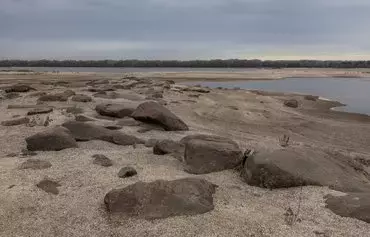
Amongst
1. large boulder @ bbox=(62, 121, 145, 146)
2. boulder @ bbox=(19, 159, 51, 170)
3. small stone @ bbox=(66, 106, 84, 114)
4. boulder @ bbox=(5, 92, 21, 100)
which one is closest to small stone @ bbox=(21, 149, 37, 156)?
boulder @ bbox=(19, 159, 51, 170)

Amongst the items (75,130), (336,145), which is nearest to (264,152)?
(75,130)

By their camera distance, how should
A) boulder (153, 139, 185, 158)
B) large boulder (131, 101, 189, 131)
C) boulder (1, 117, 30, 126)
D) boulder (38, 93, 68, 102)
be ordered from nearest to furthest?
boulder (153, 139, 185, 158) < large boulder (131, 101, 189, 131) < boulder (1, 117, 30, 126) < boulder (38, 93, 68, 102)

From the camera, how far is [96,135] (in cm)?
1430

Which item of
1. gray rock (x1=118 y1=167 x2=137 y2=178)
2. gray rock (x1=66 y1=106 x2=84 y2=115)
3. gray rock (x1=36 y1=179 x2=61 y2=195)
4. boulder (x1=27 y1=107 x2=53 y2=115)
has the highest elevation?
gray rock (x1=118 y1=167 x2=137 y2=178)

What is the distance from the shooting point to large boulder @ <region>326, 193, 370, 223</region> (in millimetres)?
8875

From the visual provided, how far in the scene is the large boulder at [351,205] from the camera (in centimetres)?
888

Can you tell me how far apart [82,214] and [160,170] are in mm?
2616

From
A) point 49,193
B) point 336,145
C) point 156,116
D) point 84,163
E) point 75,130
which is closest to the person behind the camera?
point 49,193

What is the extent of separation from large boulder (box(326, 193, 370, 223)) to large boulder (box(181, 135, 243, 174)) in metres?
2.44

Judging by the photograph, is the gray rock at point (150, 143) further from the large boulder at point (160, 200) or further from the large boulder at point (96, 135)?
the large boulder at point (160, 200)

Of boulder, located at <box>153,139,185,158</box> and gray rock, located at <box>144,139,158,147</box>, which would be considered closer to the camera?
boulder, located at <box>153,139,185,158</box>

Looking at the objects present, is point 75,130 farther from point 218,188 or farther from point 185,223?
point 185,223

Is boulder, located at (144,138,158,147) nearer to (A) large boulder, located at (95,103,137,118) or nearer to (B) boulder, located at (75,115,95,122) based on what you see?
(B) boulder, located at (75,115,95,122)

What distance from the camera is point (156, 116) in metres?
16.3
